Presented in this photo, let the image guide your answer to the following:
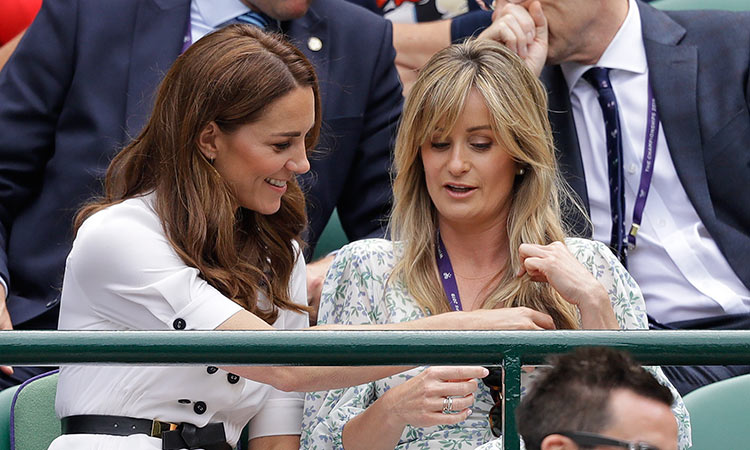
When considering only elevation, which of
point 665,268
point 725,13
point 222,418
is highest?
point 725,13

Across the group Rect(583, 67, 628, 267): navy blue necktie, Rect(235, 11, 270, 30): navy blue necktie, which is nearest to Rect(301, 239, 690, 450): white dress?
Rect(583, 67, 628, 267): navy blue necktie

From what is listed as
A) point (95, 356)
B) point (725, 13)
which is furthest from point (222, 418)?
point (725, 13)

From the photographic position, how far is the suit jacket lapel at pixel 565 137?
3.12 metres

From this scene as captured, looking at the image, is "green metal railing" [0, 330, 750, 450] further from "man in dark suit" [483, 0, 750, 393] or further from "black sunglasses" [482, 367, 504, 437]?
"man in dark suit" [483, 0, 750, 393]

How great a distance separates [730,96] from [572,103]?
1.35ft

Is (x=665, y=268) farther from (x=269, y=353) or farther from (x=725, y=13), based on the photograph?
(x=269, y=353)

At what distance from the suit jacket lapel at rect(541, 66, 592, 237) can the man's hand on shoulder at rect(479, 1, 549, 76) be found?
0.38 ft

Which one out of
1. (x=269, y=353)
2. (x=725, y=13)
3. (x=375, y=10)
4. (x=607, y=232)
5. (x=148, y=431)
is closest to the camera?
(x=269, y=353)

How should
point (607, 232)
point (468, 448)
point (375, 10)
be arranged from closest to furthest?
point (468, 448), point (607, 232), point (375, 10)

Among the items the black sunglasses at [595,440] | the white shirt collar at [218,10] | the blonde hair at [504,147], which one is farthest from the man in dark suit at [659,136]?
the black sunglasses at [595,440]

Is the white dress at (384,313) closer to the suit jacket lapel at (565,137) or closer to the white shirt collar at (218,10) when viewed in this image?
the suit jacket lapel at (565,137)

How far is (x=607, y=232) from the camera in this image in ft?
10.2

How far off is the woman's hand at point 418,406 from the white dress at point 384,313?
125 millimetres

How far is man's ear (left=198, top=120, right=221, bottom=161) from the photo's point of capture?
2.42 m
